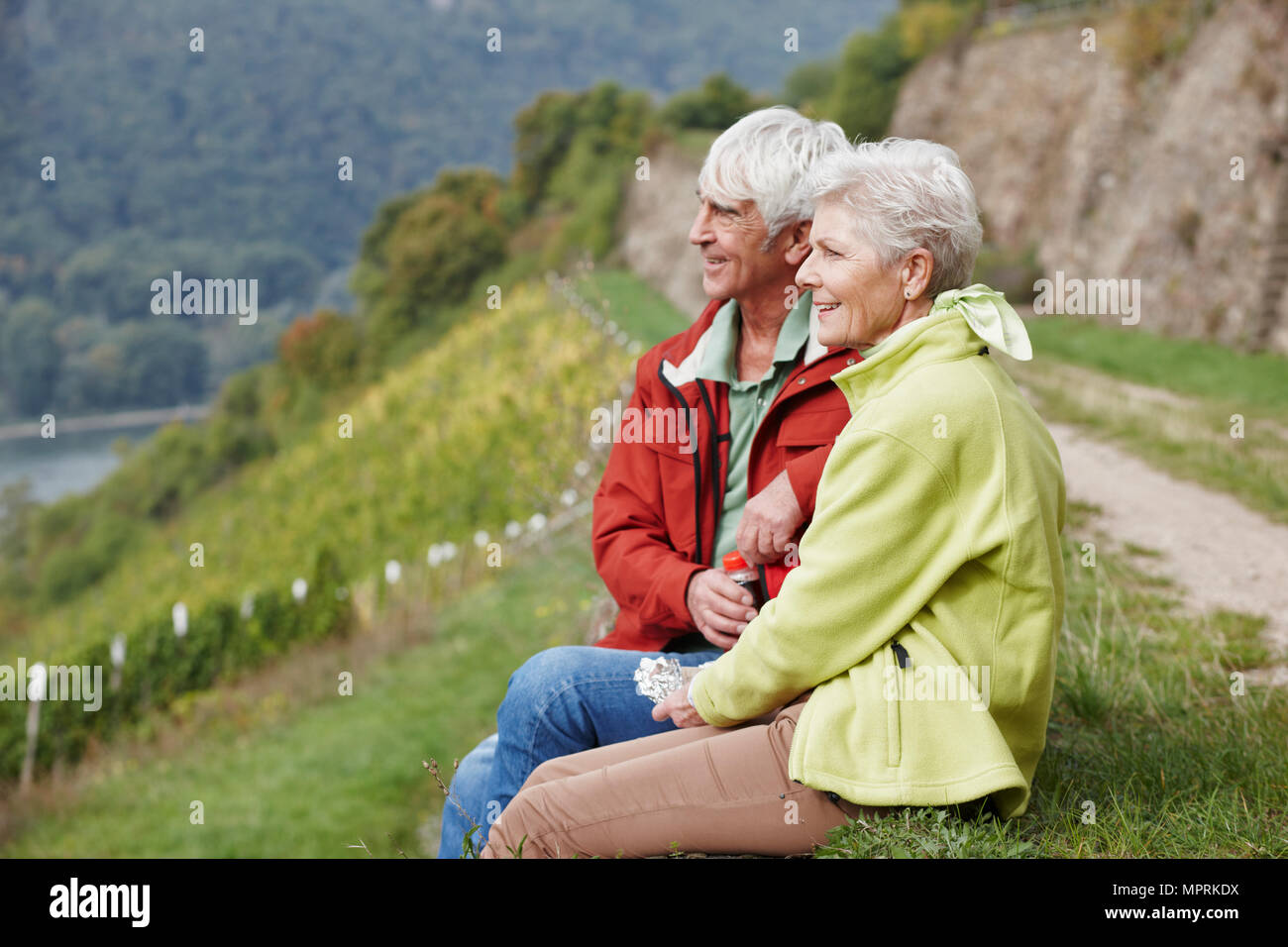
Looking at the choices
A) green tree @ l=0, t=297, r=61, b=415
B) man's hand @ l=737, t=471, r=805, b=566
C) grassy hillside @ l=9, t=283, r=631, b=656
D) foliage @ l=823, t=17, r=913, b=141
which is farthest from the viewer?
green tree @ l=0, t=297, r=61, b=415

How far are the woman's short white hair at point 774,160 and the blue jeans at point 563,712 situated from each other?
3.53 feet

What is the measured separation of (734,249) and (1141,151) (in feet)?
60.6

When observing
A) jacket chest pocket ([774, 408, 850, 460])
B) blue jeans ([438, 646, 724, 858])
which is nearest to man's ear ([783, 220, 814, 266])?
jacket chest pocket ([774, 408, 850, 460])

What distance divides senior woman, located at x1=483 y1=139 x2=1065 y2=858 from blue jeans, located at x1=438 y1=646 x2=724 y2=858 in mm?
260

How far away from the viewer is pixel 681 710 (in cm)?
232

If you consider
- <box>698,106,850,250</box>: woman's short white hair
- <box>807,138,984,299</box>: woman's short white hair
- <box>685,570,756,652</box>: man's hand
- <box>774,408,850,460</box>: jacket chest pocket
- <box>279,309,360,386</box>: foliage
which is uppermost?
<box>279,309,360,386</box>: foliage

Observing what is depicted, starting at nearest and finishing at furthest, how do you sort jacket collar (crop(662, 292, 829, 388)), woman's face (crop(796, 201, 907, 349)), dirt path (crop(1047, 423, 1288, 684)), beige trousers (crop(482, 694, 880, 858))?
beige trousers (crop(482, 694, 880, 858)), woman's face (crop(796, 201, 907, 349)), jacket collar (crop(662, 292, 829, 388)), dirt path (crop(1047, 423, 1288, 684))

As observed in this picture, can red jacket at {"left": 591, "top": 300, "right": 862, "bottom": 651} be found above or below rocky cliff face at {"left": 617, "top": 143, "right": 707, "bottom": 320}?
below

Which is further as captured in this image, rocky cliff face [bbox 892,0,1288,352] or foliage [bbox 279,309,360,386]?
foliage [bbox 279,309,360,386]

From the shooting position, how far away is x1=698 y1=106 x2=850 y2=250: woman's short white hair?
2.72m

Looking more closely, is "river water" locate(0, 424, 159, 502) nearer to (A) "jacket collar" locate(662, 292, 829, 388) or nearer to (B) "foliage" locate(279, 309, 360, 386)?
(B) "foliage" locate(279, 309, 360, 386)

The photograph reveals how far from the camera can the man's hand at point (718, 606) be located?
2.48 m

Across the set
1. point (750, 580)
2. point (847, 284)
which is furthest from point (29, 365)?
point (847, 284)

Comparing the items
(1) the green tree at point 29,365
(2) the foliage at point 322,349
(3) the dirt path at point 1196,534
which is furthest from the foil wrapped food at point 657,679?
(1) the green tree at point 29,365
